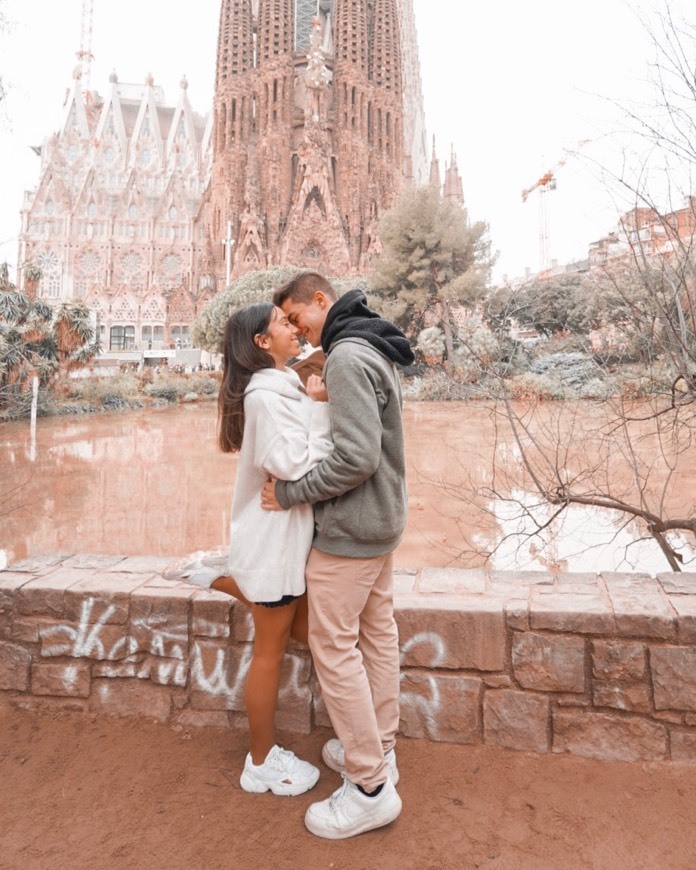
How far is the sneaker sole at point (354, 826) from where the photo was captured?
1.49 m

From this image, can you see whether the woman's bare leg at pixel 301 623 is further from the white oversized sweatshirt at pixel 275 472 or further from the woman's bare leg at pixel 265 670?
the white oversized sweatshirt at pixel 275 472

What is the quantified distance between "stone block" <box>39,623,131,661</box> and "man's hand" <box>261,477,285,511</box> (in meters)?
0.95

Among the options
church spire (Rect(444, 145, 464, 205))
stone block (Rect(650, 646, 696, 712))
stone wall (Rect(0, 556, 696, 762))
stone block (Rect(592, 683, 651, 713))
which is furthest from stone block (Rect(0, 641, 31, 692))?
church spire (Rect(444, 145, 464, 205))

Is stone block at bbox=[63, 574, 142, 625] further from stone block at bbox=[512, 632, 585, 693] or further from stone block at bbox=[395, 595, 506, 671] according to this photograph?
stone block at bbox=[512, 632, 585, 693]

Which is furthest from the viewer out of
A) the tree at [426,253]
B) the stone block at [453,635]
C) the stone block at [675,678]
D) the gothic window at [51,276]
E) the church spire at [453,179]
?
the church spire at [453,179]

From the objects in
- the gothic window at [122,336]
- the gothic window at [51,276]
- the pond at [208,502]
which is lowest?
the pond at [208,502]

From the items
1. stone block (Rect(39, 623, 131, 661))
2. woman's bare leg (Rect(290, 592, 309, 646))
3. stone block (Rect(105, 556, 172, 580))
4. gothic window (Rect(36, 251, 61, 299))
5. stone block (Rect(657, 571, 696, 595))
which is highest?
gothic window (Rect(36, 251, 61, 299))

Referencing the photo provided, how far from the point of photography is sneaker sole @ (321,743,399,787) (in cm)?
168

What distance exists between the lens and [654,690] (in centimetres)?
177

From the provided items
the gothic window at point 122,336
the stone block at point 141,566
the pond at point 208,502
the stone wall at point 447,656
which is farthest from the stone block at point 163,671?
the gothic window at point 122,336

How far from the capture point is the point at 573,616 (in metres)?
1.81

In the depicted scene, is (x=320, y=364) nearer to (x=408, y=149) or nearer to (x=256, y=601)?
(x=256, y=601)

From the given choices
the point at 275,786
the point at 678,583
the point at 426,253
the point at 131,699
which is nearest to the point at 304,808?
the point at 275,786

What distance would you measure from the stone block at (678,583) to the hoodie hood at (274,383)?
147cm
